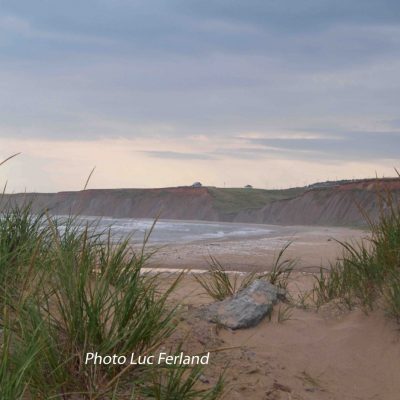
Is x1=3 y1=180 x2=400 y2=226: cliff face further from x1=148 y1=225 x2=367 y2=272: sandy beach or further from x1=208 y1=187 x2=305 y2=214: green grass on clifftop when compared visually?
x1=148 y1=225 x2=367 y2=272: sandy beach

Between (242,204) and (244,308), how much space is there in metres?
62.1

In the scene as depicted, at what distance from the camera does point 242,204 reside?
6662 centimetres

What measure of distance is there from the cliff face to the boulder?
38.3 meters

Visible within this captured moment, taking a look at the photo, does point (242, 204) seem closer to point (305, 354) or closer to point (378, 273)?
point (378, 273)

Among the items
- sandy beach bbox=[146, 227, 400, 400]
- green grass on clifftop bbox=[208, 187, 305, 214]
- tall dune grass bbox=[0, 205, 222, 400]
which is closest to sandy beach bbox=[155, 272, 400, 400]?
sandy beach bbox=[146, 227, 400, 400]

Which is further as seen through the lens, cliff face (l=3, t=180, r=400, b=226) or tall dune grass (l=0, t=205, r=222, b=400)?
cliff face (l=3, t=180, r=400, b=226)

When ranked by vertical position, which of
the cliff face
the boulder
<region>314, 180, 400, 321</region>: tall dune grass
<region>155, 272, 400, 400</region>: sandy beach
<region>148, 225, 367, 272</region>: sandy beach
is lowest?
<region>148, 225, 367, 272</region>: sandy beach

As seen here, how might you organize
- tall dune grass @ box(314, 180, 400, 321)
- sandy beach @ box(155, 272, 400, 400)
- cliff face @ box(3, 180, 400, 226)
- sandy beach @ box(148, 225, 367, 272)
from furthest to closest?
cliff face @ box(3, 180, 400, 226)
sandy beach @ box(148, 225, 367, 272)
tall dune grass @ box(314, 180, 400, 321)
sandy beach @ box(155, 272, 400, 400)

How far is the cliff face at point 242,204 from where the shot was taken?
50531mm

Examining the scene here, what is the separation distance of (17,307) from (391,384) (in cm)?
260

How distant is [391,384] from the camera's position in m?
3.95

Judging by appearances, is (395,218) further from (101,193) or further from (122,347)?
(101,193)

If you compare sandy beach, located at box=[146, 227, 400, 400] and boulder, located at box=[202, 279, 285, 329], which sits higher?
boulder, located at box=[202, 279, 285, 329]

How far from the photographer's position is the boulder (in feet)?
15.1
